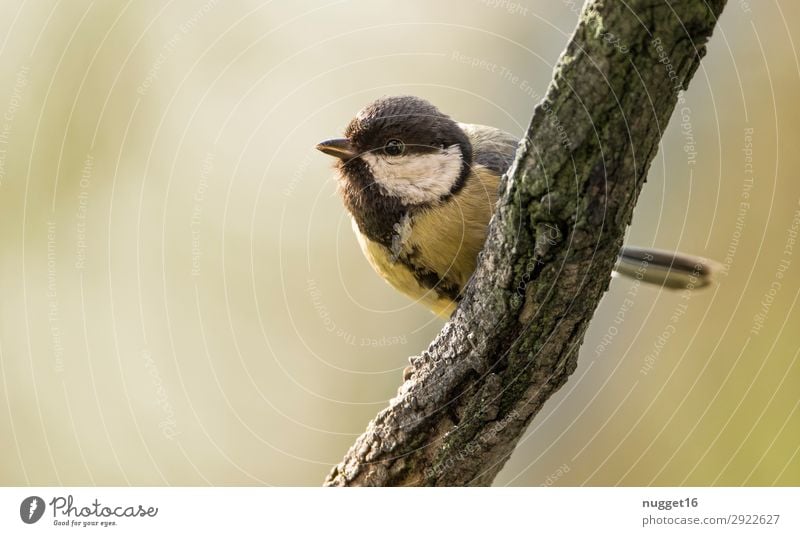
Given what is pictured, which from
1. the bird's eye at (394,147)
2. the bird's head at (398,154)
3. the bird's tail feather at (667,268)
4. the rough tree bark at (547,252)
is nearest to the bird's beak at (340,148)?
the bird's head at (398,154)

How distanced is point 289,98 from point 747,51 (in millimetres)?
2047

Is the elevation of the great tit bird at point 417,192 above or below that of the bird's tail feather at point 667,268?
above

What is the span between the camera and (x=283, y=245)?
3.93 metres

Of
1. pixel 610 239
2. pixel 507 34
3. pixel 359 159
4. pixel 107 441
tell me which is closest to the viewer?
pixel 610 239

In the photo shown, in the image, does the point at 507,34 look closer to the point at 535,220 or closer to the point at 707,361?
the point at 707,361

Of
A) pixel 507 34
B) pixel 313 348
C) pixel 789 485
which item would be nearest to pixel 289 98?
pixel 507 34

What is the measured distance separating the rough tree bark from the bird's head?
2.03 feet

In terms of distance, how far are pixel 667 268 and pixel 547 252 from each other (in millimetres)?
1364

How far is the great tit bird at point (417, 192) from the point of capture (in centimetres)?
221

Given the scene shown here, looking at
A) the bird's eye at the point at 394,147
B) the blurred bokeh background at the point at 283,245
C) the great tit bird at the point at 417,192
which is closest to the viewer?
the great tit bird at the point at 417,192

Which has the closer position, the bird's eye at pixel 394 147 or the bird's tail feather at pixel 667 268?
the bird's eye at pixel 394 147

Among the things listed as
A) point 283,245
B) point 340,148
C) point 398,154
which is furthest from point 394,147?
point 283,245

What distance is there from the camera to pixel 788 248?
8.96 ft

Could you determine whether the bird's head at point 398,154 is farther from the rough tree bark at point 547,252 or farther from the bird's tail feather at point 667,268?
the bird's tail feather at point 667,268
